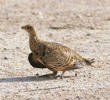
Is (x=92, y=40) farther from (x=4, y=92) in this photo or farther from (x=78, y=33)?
(x=4, y=92)

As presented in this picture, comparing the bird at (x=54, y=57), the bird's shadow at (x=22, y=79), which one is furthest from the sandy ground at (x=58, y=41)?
the bird at (x=54, y=57)

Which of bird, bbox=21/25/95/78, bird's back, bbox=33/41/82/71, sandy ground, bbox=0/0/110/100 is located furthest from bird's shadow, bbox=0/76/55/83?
bird's back, bbox=33/41/82/71


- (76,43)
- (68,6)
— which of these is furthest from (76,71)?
(68,6)

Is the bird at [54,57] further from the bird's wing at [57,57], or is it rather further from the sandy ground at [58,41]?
the sandy ground at [58,41]

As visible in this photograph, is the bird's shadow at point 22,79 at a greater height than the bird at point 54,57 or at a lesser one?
lesser

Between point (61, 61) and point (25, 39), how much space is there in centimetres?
396

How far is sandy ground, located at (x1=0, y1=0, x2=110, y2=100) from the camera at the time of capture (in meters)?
8.49

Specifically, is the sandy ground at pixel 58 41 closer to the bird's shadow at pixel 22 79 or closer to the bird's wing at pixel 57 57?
the bird's shadow at pixel 22 79

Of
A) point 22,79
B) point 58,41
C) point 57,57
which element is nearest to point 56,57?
point 57,57

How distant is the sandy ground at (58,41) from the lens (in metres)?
8.49

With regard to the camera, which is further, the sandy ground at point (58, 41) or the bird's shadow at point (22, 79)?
the bird's shadow at point (22, 79)

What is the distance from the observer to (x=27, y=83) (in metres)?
9.01

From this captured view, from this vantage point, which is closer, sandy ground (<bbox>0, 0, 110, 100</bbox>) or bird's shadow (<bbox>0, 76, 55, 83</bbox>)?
sandy ground (<bbox>0, 0, 110, 100</bbox>)

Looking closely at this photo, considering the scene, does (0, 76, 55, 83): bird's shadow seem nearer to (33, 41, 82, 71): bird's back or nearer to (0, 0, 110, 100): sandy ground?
(0, 0, 110, 100): sandy ground
